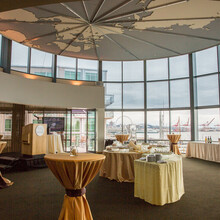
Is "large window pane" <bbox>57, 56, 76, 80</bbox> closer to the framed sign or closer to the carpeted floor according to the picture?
the framed sign

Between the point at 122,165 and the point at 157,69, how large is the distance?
734 cm

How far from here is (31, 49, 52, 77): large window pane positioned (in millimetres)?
9922

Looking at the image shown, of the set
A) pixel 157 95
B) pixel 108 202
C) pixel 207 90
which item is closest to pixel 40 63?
pixel 157 95

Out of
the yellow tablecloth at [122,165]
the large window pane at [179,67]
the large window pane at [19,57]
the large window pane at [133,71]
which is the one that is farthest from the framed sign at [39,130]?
the large window pane at [179,67]

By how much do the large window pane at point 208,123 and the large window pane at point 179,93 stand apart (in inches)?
35.6

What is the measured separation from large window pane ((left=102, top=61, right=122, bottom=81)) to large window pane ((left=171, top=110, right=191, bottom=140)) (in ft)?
12.1

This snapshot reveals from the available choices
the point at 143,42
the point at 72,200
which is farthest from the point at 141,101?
the point at 72,200

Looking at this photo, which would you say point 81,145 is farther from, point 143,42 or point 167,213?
point 167,213

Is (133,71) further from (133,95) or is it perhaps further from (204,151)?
(204,151)

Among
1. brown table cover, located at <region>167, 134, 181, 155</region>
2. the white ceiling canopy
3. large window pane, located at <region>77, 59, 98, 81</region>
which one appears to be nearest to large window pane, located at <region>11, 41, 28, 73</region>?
large window pane, located at <region>77, 59, 98, 81</region>

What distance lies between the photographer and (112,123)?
11.4 m

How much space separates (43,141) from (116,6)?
5.14 m

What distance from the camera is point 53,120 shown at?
33.1 feet

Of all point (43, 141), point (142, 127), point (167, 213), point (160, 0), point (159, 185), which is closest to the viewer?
point (167, 213)
